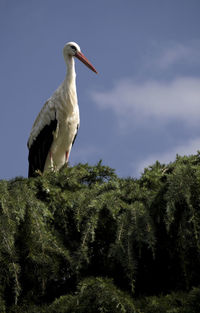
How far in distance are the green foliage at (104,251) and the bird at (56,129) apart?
4.05 m

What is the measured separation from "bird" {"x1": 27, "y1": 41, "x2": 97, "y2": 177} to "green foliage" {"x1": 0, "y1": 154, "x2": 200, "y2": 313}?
405 cm

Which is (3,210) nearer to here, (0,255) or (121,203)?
(0,255)

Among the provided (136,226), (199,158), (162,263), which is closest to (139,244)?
(136,226)

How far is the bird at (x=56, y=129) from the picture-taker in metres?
8.24

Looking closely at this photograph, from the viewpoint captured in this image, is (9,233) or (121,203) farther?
(121,203)

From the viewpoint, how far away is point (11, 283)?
3.68 metres

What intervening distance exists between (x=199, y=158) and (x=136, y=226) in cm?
147

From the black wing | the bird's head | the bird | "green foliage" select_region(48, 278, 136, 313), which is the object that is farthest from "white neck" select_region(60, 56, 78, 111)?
"green foliage" select_region(48, 278, 136, 313)

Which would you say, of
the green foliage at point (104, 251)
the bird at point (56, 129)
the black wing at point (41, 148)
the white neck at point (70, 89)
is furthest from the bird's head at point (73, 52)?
the green foliage at point (104, 251)

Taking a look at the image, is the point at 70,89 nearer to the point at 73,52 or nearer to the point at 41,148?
the point at 73,52

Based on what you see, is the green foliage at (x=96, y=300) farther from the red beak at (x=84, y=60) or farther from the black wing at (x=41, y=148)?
the red beak at (x=84, y=60)

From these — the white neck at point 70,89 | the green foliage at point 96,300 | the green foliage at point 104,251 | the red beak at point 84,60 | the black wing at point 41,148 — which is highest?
the red beak at point 84,60

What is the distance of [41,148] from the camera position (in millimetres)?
8336

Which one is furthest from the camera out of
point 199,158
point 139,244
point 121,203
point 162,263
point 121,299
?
point 199,158
